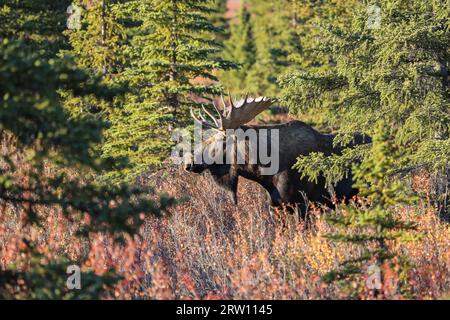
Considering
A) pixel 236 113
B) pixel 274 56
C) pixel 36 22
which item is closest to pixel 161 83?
pixel 236 113

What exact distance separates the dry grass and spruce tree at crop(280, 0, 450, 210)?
3.00ft

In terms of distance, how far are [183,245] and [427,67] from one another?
3879mm

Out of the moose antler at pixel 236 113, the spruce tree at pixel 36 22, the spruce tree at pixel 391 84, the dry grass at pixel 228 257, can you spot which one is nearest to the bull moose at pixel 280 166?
the moose antler at pixel 236 113

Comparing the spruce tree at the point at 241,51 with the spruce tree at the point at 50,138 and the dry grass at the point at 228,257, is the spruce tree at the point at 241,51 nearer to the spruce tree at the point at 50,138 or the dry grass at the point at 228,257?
the dry grass at the point at 228,257

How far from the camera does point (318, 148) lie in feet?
33.8

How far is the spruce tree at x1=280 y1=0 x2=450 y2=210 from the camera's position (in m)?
7.96

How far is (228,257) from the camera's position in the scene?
285 inches

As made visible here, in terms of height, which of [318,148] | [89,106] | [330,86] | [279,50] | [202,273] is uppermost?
[279,50]

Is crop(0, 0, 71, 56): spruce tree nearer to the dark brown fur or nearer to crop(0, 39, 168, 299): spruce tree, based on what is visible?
the dark brown fur

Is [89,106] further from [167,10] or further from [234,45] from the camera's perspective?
[234,45]

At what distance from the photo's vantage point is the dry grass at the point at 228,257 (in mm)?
6066

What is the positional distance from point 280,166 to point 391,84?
2.58 meters

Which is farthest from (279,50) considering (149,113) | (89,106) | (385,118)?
(385,118)

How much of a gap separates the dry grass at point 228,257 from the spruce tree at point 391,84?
3.00ft
